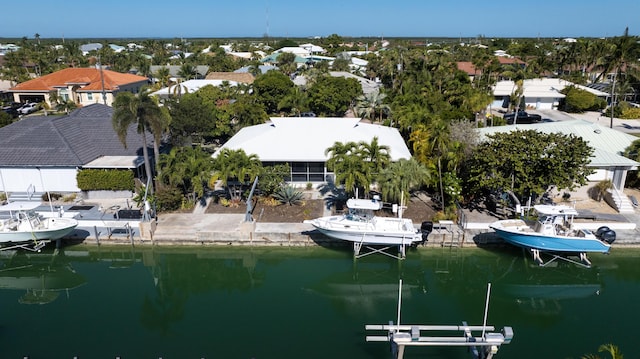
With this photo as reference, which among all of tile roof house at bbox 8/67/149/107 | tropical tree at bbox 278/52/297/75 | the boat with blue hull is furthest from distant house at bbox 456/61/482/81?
tile roof house at bbox 8/67/149/107

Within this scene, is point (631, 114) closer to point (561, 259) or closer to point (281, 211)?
point (561, 259)

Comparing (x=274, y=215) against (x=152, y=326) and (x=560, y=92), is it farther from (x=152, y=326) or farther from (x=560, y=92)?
(x=560, y=92)

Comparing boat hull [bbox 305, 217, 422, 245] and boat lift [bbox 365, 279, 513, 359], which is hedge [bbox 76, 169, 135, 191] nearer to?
boat hull [bbox 305, 217, 422, 245]

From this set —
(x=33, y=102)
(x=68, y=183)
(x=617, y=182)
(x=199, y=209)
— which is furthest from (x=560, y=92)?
(x=33, y=102)

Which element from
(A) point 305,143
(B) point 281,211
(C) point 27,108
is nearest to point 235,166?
(B) point 281,211

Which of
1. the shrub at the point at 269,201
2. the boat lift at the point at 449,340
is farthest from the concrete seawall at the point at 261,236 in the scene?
the boat lift at the point at 449,340

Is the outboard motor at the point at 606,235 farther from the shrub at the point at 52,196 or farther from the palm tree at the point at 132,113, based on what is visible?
the shrub at the point at 52,196
